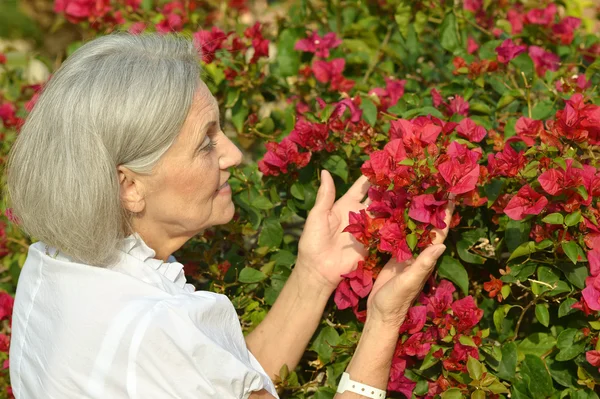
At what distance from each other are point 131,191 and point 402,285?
71 centimetres

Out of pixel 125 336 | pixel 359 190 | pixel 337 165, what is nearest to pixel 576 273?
pixel 359 190

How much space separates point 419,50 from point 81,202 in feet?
4.86

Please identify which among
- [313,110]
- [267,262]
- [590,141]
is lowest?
[267,262]

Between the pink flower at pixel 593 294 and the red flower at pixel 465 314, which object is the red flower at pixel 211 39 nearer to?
the red flower at pixel 465 314

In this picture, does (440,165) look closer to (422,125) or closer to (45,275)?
(422,125)

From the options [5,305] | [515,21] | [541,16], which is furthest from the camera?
[515,21]

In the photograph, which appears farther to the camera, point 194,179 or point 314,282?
point 314,282

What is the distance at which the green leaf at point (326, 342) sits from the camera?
7.54ft

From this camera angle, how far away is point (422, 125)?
212 centimetres

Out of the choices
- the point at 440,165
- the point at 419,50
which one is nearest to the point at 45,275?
the point at 440,165

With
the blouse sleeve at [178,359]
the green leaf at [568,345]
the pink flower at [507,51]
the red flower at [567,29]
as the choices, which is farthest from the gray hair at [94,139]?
the red flower at [567,29]

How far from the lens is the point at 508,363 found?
208 centimetres

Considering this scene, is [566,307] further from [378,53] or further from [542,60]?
[378,53]

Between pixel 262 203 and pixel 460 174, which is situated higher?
pixel 460 174
